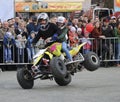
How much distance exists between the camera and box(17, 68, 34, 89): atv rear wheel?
11.9m

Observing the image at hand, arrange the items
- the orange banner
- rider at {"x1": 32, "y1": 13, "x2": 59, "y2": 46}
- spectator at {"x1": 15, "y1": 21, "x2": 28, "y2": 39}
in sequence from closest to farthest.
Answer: rider at {"x1": 32, "y1": 13, "x2": 59, "y2": 46}, spectator at {"x1": 15, "y1": 21, "x2": 28, "y2": 39}, the orange banner

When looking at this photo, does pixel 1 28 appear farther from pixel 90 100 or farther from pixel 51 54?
pixel 90 100

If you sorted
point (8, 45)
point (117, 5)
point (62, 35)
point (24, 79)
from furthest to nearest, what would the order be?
point (117, 5) < point (8, 45) < point (62, 35) < point (24, 79)

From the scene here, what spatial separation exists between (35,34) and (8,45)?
1066 millimetres

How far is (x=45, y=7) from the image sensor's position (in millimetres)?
31297

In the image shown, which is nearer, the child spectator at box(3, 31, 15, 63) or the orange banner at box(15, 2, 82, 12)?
the child spectator at box(3, 31, 15, 63)

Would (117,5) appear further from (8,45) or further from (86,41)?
(8,45)

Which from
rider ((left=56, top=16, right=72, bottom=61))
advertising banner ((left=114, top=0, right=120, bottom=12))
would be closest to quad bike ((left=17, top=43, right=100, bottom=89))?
rider ((left=56, top=16, right=72, bottom=61))

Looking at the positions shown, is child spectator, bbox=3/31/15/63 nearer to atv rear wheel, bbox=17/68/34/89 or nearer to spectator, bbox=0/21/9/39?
spectator, bbox=0/21/9/39

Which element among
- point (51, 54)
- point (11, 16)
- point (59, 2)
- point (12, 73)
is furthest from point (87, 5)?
point (51, 54)

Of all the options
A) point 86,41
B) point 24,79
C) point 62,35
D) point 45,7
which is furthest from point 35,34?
point 45,7

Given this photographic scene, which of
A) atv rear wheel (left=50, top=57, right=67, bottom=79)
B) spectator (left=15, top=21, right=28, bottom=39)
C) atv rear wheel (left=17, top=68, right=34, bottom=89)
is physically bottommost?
atv rear wheel (left=17, top=68, right=34, bottom=89)

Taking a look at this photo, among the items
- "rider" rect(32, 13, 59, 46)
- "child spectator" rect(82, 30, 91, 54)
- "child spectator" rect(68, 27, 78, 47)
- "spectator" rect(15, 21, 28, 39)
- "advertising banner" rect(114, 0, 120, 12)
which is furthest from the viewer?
"advertising banner" rect(114, 0, 120, 12)

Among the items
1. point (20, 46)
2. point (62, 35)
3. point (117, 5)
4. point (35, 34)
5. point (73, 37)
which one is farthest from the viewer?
point (117, 5)
